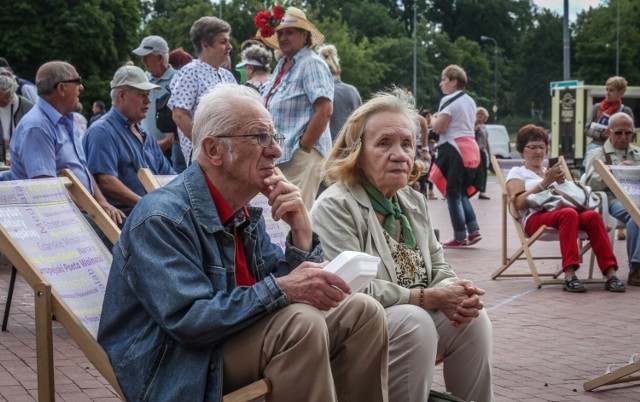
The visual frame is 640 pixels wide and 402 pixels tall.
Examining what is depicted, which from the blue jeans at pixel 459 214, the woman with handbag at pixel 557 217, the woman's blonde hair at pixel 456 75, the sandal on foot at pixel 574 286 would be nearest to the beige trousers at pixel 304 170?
the woman with handbag at pixel 557 217

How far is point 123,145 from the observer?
21.5ft

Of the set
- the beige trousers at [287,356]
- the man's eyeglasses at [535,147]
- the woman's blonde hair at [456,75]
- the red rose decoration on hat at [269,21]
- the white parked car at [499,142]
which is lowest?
the white parked car at [499,142]

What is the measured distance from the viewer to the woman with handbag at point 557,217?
28.4 ft

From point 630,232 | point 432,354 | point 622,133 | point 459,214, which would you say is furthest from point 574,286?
point 432,354

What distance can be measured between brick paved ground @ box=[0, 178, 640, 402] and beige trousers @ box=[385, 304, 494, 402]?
933mm

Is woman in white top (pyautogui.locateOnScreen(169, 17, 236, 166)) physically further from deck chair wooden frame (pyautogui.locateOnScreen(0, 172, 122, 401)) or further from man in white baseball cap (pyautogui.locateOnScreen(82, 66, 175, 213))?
deck chair wooden frame (pyautogui.locateOnScreen(0, 172, 122, 401))

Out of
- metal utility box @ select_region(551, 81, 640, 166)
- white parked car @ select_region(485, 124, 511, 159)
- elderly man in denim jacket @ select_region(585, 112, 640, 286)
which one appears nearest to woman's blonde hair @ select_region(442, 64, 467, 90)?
elderly man in denim jacket @ select_region(585, 112, 640, 286)

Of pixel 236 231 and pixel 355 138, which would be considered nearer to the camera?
pixel 236 231

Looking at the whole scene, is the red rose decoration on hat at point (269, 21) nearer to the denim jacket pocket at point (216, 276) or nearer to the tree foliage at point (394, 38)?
the denim jacket pocket at point (216, 276)

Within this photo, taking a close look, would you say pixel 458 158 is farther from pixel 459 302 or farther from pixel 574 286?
pixel 459 302

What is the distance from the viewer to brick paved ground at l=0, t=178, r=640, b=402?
5180 millimetres

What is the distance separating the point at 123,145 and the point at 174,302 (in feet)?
12.0

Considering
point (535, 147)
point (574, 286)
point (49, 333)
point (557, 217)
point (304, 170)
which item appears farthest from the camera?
point (535, 147)

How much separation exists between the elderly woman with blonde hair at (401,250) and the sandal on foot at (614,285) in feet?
14.7
